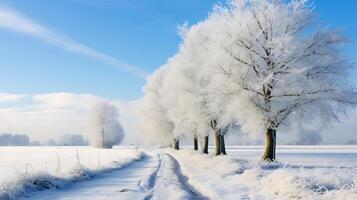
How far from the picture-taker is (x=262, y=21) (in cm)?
2877

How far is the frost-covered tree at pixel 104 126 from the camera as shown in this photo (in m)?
122

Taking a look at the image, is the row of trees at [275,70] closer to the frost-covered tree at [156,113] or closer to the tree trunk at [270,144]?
the tree trunk at [270,144]

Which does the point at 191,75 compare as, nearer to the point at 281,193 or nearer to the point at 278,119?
the point at 278,119

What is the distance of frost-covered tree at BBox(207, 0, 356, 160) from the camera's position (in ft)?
90.6

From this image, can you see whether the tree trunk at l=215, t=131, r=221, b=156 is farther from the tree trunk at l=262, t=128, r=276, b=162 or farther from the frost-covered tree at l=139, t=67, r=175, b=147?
the frost-covered tree at l=139, t=67, r=175, b=147

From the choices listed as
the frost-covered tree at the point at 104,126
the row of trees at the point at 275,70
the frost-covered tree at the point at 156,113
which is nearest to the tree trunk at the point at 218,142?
the row of trees at the point at 275,70

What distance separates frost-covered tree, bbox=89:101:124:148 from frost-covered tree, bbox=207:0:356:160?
95143mm

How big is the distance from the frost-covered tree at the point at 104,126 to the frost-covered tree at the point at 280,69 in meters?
95.1

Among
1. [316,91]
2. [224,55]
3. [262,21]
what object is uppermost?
[262,21]

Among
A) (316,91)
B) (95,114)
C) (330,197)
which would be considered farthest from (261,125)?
(95,114)

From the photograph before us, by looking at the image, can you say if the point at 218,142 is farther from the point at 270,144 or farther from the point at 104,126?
the point at 104,126

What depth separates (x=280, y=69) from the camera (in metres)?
27.8

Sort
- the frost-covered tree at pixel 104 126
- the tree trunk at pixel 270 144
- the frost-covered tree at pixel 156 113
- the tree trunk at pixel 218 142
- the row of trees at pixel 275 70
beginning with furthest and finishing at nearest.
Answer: the frost-covered tree at pixel 104 126
the frost-covered tree at pixel 156 113
the tree trunk at pixel 218 142
the tree trunk at pixel 270 144
the row of trees at pixel 275 70

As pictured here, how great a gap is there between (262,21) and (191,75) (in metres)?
14.7
